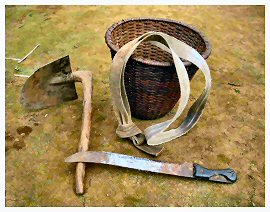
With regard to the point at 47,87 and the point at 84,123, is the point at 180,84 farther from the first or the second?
the point at 47,87

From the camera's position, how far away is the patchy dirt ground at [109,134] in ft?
6.41

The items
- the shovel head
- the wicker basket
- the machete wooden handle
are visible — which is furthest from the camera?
the shovel head

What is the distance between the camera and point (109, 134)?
2.35 meters

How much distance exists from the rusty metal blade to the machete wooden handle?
6 centimetres

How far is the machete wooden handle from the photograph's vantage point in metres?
1.92

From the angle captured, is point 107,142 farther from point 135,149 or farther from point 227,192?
point 227,192

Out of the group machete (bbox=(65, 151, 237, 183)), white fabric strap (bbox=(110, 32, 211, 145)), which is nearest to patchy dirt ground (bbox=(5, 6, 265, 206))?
machete (bbox=(65, 151, 237, 183))

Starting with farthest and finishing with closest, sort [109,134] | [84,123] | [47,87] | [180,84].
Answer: [47,87] < [109,134] < [84,123] < [180,84]

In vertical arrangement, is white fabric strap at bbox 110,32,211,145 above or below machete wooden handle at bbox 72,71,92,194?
above

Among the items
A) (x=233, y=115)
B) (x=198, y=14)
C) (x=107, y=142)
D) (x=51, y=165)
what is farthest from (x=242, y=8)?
(x=51, y=165)

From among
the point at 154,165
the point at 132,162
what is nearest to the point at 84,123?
the point at 132,162

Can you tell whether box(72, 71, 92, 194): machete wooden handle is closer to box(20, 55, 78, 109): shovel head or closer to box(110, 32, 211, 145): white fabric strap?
box(20, 55, 78, 109): shovel head

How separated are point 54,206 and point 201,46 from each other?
1584mm

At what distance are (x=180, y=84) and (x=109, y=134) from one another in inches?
29.2
